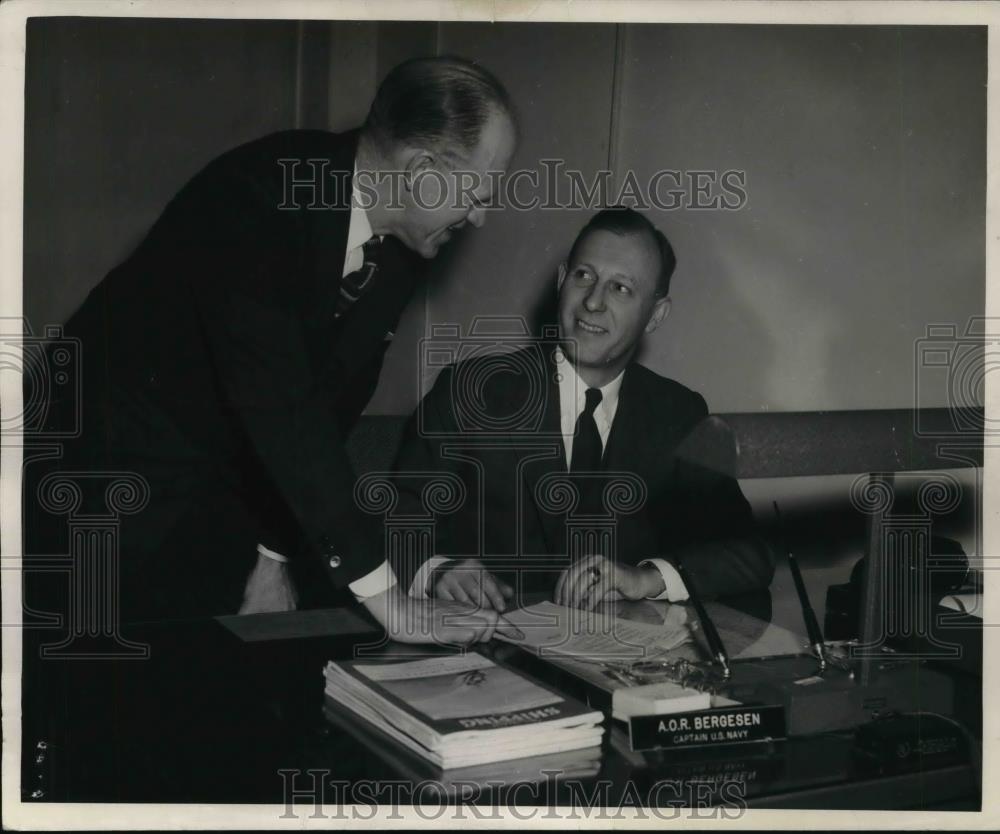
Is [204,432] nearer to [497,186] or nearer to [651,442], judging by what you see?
[497,186]

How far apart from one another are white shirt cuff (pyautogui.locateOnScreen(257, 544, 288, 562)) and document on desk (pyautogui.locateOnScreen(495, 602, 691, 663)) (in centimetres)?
50

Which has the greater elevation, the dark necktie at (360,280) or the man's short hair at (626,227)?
the man's short hair at (626,227)

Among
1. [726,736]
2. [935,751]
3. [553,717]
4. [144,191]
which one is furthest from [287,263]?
[935,751]

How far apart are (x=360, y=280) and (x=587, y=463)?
59 centimetres

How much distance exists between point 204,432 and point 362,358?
1.11 ft

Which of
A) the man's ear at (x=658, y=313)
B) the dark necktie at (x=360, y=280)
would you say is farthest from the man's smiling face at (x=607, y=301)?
the dark necktie at (x=360, y=280)

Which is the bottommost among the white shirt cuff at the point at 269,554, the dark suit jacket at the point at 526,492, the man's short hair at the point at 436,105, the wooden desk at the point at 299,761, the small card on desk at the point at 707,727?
the wooden desk at the point at 299,761

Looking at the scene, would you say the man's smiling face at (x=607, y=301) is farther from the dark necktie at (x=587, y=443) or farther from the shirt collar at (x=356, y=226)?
the shirt collar at (x=356, y=226)

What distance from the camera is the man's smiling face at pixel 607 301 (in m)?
2.12

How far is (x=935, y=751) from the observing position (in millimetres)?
1332

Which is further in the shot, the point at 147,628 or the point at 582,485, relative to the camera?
the point at 582,485

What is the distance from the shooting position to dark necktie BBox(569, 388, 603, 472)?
2.12 metres

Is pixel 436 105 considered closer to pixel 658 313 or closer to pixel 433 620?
pixel 658 313

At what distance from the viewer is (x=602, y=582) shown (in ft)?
6.61
